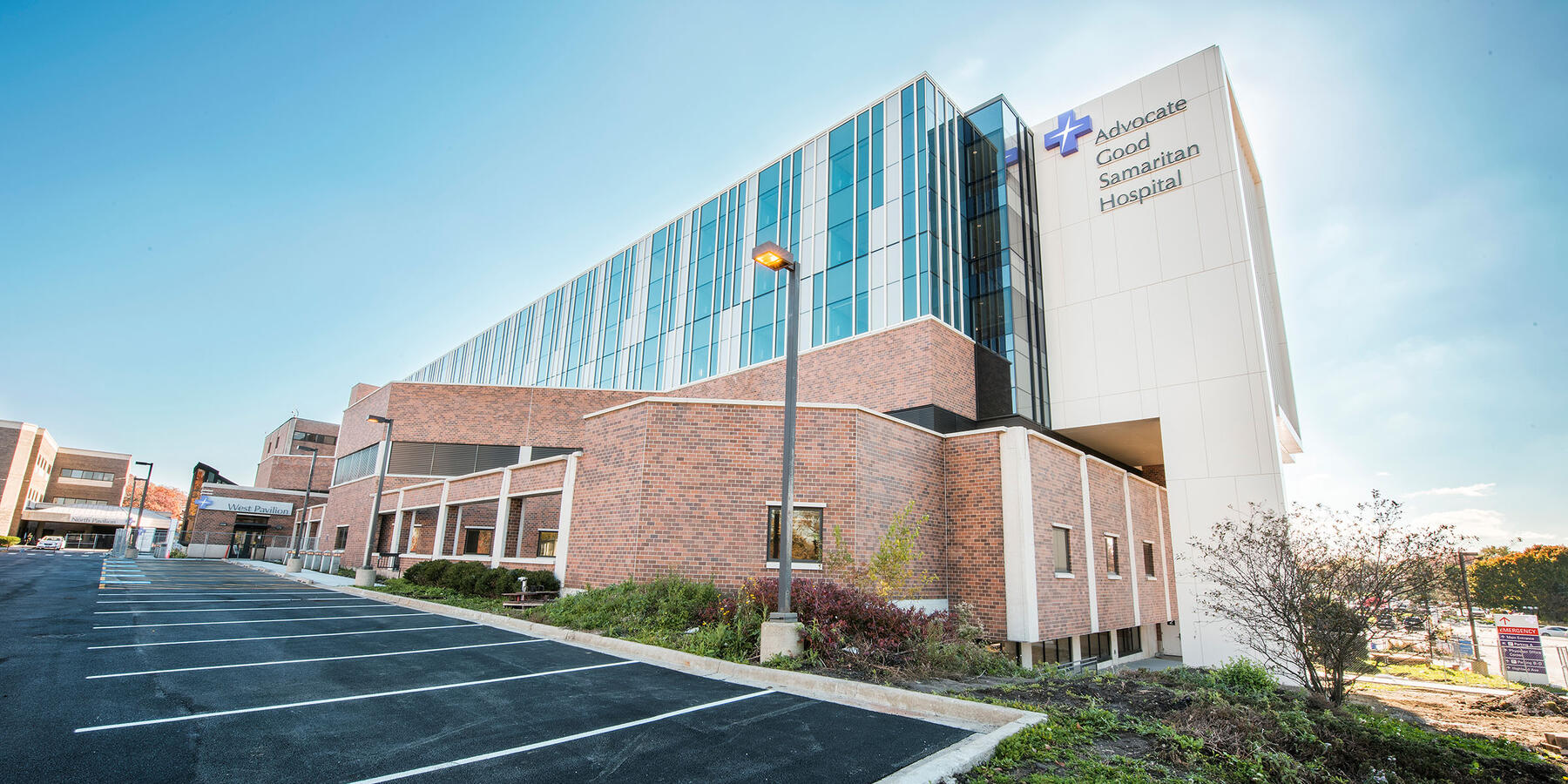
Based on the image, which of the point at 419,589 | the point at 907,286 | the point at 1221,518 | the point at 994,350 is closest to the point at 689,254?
the point at 907,286

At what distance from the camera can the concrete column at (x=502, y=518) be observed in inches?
907

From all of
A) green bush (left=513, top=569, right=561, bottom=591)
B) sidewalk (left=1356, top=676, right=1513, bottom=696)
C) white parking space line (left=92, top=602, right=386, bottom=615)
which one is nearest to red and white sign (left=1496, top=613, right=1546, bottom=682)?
sidewalk (left=1356, top=676, right=1513, bottom=696)

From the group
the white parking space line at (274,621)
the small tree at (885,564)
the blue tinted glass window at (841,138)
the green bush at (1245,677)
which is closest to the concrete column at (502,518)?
the white parking space line at (274,621)

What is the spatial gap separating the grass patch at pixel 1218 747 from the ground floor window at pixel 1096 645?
39.5ft

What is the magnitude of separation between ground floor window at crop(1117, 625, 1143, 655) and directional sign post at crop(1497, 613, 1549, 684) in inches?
526

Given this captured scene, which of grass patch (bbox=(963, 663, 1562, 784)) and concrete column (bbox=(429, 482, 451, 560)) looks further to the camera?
concrete column (bbox=(429, 482, 451, 560))

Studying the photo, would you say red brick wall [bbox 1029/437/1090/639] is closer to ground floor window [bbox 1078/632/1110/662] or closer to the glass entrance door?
ground floor window [bbox 1078/632/1110/662]

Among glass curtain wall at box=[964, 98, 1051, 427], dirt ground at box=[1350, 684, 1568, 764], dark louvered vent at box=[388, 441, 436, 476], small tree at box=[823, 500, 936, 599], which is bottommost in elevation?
dirt ground at box=[1350, 684, 1568, 764]

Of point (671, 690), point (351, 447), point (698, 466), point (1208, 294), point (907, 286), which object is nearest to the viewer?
point (671, 690)

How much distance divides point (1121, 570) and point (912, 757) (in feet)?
67.0

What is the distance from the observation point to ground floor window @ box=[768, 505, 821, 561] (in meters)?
16.0

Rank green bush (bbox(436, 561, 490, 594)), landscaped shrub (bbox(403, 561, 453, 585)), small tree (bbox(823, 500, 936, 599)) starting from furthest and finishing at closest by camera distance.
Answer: landscaped shrub (bbox(403, 561, 453, 585))
green bush (bbox(436, 561, 490, 594))
small tree (bbox(823, 500, 936, 599))

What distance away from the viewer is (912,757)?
18.9ft

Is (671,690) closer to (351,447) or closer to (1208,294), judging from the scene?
(1208,294)
